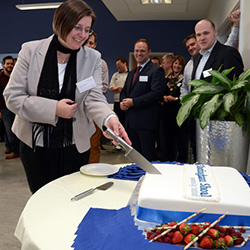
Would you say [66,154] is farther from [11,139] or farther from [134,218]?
[11,139]

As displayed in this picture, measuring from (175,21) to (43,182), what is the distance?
795cm

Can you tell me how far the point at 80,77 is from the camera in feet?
5.11

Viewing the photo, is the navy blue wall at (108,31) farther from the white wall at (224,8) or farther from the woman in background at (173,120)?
the woman in background at (173,120)

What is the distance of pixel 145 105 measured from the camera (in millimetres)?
3162

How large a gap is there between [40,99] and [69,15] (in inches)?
16.5

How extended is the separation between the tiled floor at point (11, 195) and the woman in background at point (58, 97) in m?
0.96

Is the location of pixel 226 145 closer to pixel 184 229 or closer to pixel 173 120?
pixel 184 229

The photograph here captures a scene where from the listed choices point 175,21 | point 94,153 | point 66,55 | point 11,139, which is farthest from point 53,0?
point 66,55

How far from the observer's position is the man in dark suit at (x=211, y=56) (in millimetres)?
2145

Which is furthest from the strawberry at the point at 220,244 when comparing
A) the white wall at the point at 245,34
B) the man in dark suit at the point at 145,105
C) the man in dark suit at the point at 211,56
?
the man in dark suit at the point at 145,105

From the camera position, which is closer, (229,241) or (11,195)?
(229,241)

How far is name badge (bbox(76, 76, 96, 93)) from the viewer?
153 centimetres

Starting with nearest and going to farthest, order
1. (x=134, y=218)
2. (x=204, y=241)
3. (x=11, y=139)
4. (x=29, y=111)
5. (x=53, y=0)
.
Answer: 1. (x=204, y=241)
2. (x=134, y=218)
3. (x=29, y=111)
4. (x=11, y=139)
5. (x=53, y=0)

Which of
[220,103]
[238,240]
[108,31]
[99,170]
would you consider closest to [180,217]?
[238,240]
